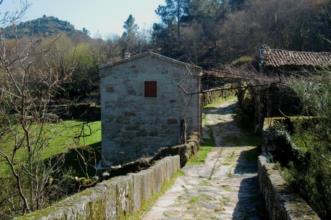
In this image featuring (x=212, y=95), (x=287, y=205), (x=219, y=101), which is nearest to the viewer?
(x=287, y=205)

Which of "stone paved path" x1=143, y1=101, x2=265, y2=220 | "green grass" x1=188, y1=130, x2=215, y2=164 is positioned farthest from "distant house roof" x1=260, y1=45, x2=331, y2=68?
"stone paved path" x1=143, y1=101, x2=265, y2=220

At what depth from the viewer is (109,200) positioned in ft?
17.7

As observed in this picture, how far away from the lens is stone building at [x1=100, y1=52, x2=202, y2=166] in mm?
21625

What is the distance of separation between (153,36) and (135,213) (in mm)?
58368

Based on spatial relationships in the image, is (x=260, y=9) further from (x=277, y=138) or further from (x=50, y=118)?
(x=50, y=118)

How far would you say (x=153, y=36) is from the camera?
63.9m

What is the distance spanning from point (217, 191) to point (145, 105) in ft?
41.0

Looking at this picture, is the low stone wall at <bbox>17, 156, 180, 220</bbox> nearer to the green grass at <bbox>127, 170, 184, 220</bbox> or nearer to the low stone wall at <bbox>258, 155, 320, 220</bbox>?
the green grass at <bbox>127, 170, 184, 220</bbox>

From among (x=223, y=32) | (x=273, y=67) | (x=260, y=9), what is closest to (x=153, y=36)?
(x=223, y=32)

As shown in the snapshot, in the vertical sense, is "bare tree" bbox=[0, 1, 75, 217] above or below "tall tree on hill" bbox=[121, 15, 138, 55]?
below

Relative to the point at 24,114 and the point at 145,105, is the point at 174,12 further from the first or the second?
the point at 24,114

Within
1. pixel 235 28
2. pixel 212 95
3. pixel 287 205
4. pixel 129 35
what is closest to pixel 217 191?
pixel 287 205

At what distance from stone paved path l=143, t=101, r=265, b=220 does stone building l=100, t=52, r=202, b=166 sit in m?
3.12

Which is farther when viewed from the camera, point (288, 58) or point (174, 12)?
point (174, 12)
